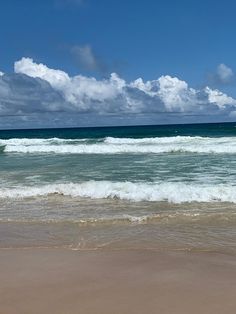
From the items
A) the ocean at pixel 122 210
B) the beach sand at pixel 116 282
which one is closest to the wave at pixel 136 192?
the ocean at pixel 122 210

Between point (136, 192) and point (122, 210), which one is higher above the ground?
point (136, 192)

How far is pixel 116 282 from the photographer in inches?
189

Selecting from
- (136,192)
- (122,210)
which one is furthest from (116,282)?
(136,192)

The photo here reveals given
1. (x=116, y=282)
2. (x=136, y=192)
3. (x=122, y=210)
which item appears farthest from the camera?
(x=136, y=192)

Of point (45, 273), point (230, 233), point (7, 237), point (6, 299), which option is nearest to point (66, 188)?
point (7, 237)

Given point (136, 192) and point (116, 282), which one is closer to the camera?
point (116, 282)

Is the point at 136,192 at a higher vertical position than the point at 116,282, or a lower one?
higher

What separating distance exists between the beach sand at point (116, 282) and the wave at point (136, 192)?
422 cm

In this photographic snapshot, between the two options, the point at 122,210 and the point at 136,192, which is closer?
the point at 122,210

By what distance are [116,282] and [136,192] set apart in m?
6.15

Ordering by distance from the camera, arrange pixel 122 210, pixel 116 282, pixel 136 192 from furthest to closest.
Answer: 1. pixel 136 192
2. pixel 122 210
3. pixel 116 282

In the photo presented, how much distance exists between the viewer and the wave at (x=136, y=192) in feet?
33.1

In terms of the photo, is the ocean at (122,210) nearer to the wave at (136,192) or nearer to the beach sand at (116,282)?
the wave at (136,192)

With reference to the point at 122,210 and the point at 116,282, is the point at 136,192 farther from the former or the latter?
the point at 116,282
